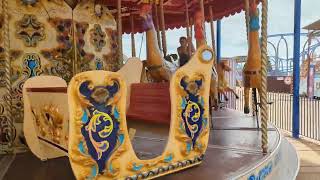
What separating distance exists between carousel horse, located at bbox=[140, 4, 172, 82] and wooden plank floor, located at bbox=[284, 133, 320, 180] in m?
2.34

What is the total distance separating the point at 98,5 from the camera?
11.4 ft

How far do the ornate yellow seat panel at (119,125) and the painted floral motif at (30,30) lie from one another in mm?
1600

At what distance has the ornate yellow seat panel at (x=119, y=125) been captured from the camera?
5.00 ft

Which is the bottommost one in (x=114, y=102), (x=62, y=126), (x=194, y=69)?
(x=62, y=126)

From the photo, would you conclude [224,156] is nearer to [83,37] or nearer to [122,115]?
[122,115]

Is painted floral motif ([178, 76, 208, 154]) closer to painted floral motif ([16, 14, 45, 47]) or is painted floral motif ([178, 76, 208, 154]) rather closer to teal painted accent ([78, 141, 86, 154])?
teal painted accent ([78, 141, 86, 154])

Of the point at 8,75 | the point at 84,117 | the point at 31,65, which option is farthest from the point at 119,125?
the point at 31,65

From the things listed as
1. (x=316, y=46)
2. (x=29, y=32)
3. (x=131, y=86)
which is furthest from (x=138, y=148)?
(x=316, y=46)

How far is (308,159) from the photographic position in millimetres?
5102

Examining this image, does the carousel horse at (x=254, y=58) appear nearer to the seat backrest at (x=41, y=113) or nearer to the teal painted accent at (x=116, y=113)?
the seat backrest at (x=41, y=113)

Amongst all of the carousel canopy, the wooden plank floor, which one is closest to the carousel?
the wooden plank floor

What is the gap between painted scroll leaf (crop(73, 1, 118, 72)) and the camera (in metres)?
3.28

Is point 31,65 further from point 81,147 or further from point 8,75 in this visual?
point 81,147

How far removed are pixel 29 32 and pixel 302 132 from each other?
6673mm
